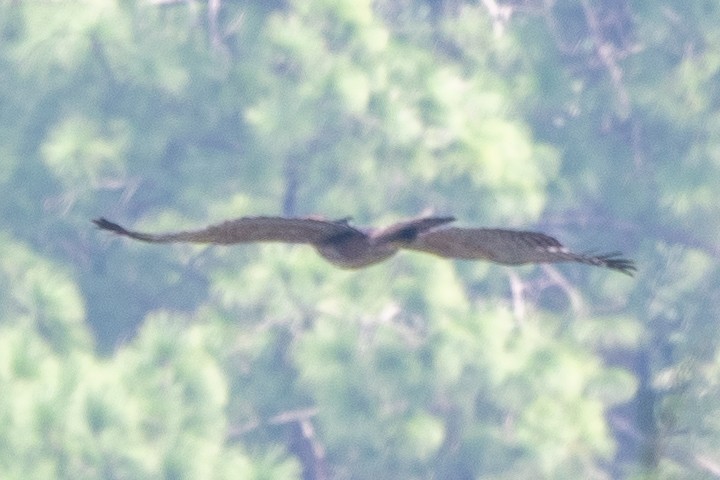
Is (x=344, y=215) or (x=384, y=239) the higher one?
(x=344, y=215)

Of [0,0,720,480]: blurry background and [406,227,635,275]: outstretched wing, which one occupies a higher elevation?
[0,0,720,480]: blurry background

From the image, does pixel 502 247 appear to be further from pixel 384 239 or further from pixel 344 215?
pixel 344 215

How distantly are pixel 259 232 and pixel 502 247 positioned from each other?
0.78ft

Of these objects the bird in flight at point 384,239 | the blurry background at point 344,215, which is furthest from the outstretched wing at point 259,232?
the blurry background at point 344,215

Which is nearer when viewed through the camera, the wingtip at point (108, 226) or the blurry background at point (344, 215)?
the wingtip at point (108, 226)

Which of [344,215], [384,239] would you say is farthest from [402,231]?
[344,215]

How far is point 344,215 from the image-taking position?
957 centimetres

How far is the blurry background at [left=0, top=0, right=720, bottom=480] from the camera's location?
9250 millimetres

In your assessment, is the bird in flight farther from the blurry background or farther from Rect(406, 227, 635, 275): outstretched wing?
the blurry background

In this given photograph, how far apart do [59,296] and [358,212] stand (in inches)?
79.0

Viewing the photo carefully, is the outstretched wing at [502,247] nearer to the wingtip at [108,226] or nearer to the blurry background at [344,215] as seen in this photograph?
the wingtip at [108,226]

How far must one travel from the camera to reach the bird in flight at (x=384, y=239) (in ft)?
4.74

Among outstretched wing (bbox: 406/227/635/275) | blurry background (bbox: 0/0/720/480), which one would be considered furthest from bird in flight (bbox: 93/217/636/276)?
blurry background (bbox: 0/0/720/480)

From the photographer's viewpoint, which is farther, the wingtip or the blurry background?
the blurry background
